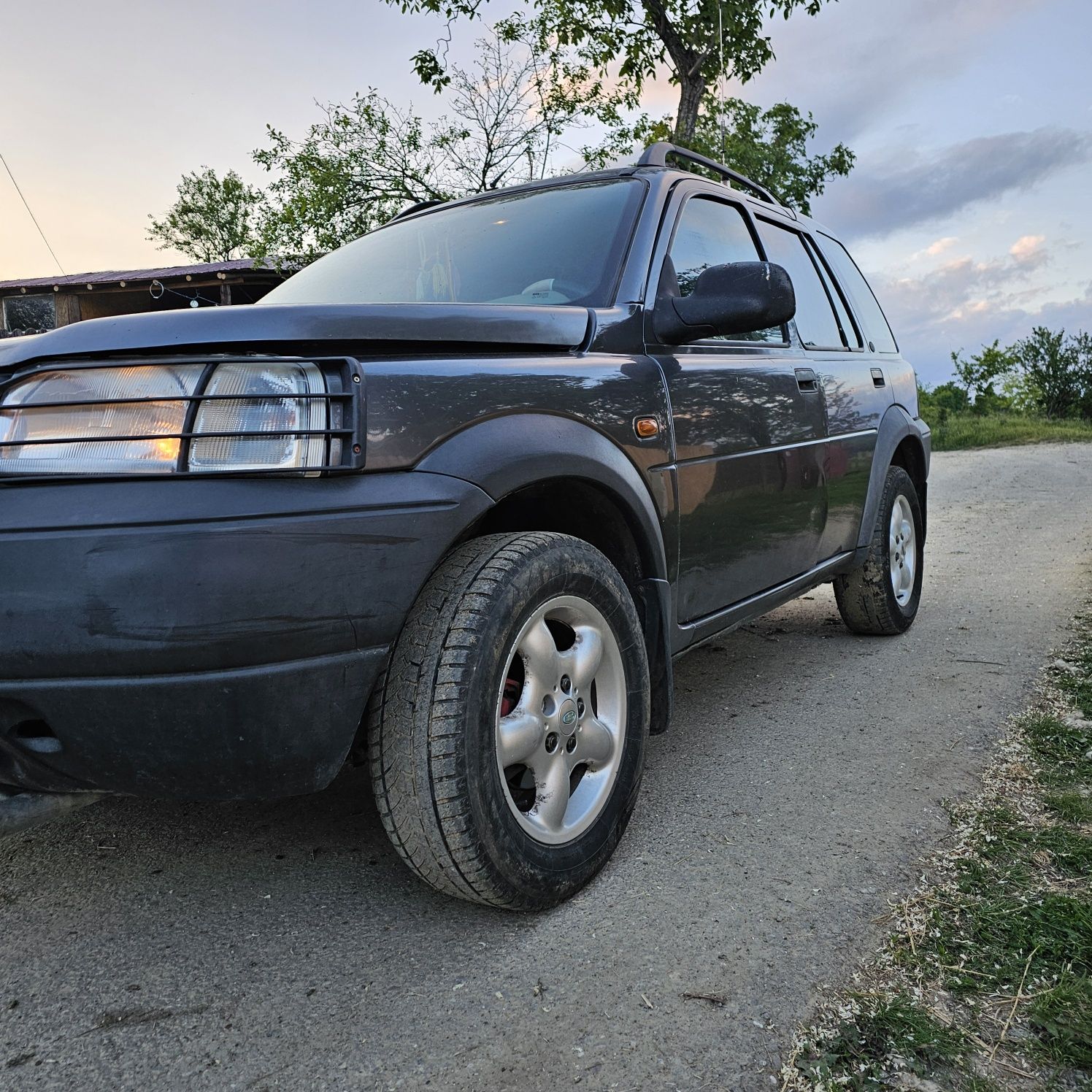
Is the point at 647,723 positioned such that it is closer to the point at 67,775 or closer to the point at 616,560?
the point at 616,560

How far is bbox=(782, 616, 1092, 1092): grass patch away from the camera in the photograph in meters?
1.60

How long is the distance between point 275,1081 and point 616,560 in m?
1.42

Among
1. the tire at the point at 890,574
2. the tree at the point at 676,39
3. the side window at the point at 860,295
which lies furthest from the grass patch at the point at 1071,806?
the tree at the point at 676,39

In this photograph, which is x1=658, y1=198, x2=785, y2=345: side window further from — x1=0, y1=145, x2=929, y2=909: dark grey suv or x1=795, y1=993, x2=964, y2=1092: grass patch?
x1=795, y1=993, x2=964, y2=1092: grass patch

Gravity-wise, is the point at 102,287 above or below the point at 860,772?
above

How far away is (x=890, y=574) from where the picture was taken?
4.42 meters

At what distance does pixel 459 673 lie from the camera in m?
1.84

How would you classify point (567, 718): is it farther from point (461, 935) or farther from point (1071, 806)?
point (1071, 806)

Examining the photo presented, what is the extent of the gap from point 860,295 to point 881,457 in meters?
1.01

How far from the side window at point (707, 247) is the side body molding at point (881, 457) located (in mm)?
922

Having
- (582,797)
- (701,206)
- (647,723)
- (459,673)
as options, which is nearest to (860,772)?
(647,723)

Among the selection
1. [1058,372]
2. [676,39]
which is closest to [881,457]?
[676,39]

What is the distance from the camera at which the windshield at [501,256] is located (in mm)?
2701

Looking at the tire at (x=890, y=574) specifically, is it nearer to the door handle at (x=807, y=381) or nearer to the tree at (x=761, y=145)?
the door handle at (x=807, y=381)
